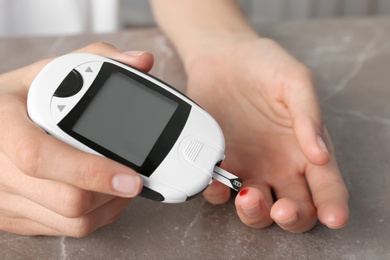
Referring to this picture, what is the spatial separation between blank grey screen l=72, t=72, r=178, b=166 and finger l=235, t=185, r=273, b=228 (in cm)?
9

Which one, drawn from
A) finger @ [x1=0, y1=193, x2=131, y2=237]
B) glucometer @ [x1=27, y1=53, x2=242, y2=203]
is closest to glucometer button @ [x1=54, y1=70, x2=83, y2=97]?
glucometer @ [x1=27, y1=53, x2=242, y2=203]

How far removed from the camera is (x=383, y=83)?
80 cm

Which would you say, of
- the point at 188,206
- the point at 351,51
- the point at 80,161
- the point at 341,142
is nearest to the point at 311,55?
the point at 351,51

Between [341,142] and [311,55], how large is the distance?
0.65 feet

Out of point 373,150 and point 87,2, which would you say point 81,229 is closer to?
point 373,150

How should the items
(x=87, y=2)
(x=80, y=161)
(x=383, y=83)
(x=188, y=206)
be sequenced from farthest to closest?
(x=87, y=2) → (x=383, y=83) → (x=188, y=206) → (x=80, y=161)

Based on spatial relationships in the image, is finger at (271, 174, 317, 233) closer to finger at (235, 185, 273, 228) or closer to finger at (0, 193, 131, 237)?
finger at (235, 185, 273, 228)

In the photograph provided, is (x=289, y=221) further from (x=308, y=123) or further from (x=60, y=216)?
(x=60, y=216)

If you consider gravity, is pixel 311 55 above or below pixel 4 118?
below

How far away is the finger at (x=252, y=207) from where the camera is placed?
0.55 m

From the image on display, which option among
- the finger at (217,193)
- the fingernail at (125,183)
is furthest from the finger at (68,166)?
the finger at (217,193)

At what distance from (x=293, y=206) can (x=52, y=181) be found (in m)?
0.20

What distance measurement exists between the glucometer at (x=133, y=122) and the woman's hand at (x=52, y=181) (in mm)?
18

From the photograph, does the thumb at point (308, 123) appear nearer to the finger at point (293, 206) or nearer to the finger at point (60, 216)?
the finger at point (293, 206)
